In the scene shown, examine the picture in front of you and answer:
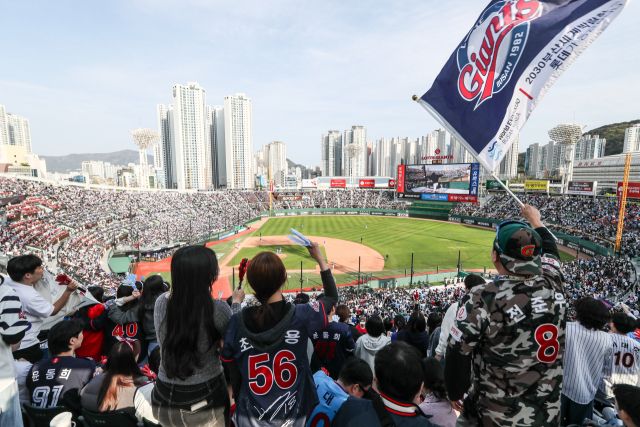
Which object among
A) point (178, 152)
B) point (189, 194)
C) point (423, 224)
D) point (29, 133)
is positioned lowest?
point (423, 224)

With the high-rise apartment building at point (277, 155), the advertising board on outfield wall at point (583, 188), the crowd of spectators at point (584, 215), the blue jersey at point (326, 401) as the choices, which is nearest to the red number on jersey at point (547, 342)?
the blue jersey at point (326, 401)

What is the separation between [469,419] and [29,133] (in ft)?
773

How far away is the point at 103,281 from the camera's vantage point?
71.7ft

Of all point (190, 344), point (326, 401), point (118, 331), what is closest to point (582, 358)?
point (326, 401)

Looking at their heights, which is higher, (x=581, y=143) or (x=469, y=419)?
(x=581, y=143)

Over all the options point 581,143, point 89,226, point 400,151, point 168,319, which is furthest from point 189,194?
point 581,143

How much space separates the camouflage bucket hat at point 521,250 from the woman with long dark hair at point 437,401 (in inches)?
53.0

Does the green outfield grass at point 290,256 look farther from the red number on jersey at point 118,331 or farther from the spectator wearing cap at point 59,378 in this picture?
the spectator wearing cap at point 59,378

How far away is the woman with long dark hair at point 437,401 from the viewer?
9.16ft

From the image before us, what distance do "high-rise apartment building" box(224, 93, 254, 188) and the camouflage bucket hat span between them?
11694 cm

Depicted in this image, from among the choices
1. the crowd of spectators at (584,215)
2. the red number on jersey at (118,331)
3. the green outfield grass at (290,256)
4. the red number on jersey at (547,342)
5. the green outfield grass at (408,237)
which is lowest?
the green outfield grass at (290,256)

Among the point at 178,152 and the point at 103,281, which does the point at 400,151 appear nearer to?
the point at 178,152

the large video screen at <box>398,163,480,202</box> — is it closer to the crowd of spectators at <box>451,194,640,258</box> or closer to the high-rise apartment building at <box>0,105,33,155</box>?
the crowd of spectators at <box>451,194,640,258</box>

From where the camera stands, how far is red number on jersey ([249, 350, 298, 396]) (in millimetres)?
2334
